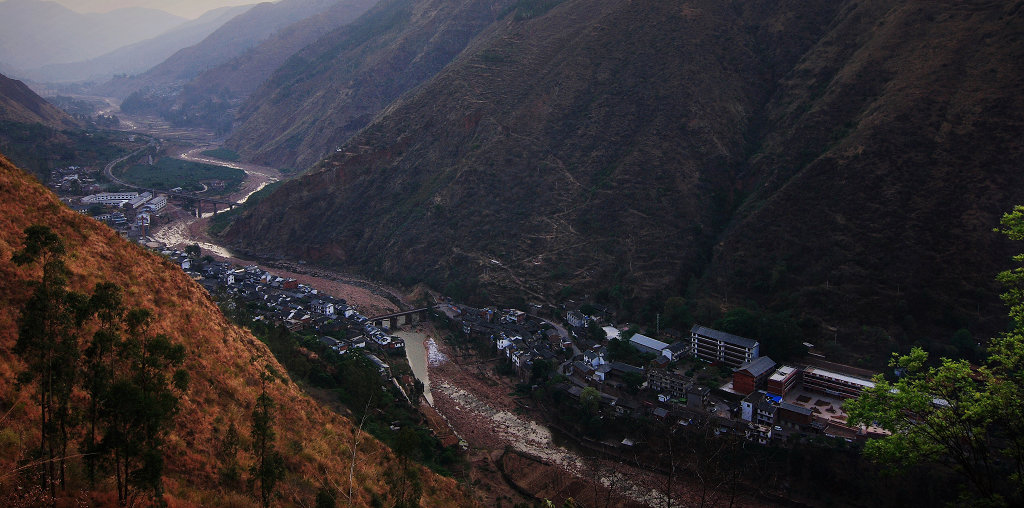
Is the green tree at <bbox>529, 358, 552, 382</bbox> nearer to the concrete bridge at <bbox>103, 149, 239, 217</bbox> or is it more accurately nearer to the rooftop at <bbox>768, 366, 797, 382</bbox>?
the rooftop at <bbox>768, 366, 797, 382</bbox>

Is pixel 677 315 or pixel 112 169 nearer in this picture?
pixel 677 315

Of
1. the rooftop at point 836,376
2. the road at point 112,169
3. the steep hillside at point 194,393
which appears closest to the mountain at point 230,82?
the road at point 112,169

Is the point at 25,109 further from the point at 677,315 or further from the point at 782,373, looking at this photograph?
the point at 782,373

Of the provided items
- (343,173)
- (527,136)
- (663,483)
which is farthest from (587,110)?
(663,483)

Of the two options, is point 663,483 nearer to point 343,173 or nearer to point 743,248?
point 743,248

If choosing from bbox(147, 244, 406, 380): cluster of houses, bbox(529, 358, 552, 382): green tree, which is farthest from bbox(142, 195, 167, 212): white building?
bbox(529, 358, 552, 382): green tree

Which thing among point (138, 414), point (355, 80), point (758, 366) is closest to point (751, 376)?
point (758, 366)
